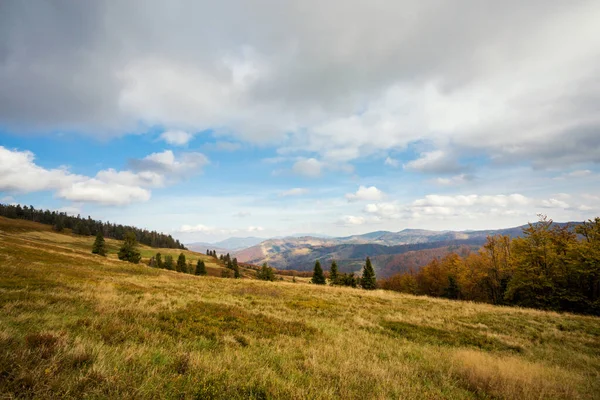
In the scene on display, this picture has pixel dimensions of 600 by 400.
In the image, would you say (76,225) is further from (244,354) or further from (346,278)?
(244,354)

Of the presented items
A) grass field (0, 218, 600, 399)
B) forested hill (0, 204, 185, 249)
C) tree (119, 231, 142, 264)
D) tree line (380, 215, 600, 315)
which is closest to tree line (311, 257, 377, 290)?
tree line (380, 215, 600, 315)

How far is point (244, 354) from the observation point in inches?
289

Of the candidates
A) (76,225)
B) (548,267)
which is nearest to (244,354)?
(548,267)

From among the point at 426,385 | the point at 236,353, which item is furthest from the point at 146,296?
the point at 426,385

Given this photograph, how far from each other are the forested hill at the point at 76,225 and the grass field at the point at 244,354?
163 meters

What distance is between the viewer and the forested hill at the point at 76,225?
483ft

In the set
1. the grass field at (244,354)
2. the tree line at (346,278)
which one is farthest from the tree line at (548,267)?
the tree line at (346,278)

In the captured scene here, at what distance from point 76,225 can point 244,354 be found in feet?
624

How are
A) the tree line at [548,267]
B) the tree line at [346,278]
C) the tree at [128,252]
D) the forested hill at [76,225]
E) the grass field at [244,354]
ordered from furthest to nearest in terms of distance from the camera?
the forested hill at [76,225], the tree line at [346,278], the tree at [128,252], the tree line at [548,267], the grass field at [244,354]

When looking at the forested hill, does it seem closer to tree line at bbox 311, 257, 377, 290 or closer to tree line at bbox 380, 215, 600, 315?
tree line at bbox 311, 257, 377, 290

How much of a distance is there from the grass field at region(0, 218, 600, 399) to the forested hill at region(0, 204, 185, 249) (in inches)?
6423

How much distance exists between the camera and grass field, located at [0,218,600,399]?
4.72 metres

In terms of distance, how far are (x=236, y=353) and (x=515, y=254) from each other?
148 feet

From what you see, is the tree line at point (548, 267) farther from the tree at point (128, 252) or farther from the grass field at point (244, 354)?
the tree at point (128, 252)
